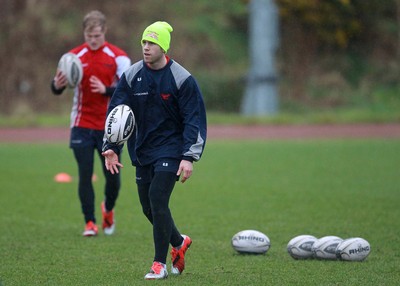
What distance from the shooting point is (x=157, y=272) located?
7074mm

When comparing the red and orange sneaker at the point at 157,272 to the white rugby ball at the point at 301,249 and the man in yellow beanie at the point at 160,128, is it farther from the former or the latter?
the white rugby ball at the point at 301,249

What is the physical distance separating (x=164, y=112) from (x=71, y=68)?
8.84 feet

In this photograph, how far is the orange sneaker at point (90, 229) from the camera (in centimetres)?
974

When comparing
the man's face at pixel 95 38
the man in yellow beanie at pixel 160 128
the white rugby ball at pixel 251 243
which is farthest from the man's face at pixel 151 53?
the man's face at pixel 95 38

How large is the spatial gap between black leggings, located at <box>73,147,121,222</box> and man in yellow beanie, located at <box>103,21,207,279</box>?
7.70ft

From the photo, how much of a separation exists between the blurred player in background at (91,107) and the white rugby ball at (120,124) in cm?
249

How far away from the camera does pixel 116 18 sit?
113 ft

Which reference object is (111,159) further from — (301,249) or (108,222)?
(108,222)

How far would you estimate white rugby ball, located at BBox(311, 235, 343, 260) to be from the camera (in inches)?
316

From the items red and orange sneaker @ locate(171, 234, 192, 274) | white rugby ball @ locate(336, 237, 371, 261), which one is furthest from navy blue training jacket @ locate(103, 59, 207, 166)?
white rugby ball @ locate(336, 237, 371, 261)

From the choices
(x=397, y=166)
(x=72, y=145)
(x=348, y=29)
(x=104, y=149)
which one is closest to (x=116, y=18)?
(x=348, y=29)

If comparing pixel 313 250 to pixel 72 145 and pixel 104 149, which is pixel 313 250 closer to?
pixel 104 149

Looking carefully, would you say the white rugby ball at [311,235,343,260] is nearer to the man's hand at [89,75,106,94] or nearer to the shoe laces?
the shoe laces

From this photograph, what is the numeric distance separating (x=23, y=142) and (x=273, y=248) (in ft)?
47.9
